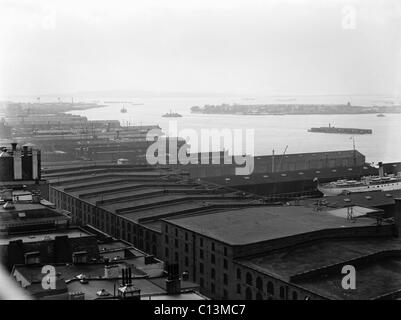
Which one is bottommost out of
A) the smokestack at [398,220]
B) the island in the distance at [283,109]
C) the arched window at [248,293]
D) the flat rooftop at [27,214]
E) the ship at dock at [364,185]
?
the arched window at [248,293]

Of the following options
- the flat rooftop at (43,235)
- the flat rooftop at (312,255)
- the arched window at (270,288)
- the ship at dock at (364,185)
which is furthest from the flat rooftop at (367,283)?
the ship at dock at (364,185)

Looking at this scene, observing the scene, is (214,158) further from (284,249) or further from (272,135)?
(272,135)

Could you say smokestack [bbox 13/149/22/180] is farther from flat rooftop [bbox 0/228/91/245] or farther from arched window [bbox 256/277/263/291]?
arched window [bbox 256/277/263/291]

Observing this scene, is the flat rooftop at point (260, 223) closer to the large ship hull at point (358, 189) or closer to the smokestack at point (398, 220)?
the smokestack at point (398, 220)

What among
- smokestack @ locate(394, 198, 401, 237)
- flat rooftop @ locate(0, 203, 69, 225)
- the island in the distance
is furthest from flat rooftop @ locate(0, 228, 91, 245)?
the island in the distance

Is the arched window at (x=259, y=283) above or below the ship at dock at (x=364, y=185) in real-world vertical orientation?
below
